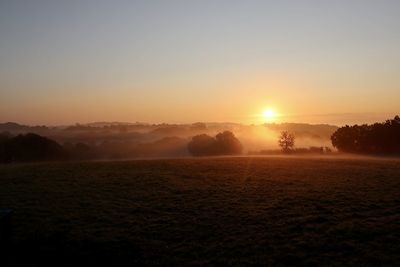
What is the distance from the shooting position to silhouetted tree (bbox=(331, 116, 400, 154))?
87.5 meters

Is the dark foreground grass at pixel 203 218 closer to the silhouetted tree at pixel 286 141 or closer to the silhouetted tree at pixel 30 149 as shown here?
the silhouetted tree at pixel 30 149

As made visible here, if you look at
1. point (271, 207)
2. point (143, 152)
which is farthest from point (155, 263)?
point (143, 152)

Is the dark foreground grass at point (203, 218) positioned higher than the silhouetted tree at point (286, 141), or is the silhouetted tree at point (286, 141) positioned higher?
the silhouetted tree at point (286, 141)

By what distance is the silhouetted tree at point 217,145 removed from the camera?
112m

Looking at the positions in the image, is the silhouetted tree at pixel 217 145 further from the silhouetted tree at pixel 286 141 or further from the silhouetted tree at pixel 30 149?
→ the silhouetted tree at pixel 30 149

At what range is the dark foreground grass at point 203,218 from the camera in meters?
17.5

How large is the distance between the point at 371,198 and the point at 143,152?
4216 inches

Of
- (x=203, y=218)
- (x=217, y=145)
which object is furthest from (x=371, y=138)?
(x=203, y=218)

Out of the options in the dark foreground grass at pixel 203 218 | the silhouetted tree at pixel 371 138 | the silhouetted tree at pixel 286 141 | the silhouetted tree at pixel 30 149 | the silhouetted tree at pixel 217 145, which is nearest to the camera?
the dark foreground grass at pixel 203 218

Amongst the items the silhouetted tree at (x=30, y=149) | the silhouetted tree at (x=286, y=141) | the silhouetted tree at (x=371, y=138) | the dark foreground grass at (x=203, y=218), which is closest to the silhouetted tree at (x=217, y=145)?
the silhouetted tree at (x=286, y=141)

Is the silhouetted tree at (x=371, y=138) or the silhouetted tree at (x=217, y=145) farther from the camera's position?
the silhouetted tree at (x=217, y=145)

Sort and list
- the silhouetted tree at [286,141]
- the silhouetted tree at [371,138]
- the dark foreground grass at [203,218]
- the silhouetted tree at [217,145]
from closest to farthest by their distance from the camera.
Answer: the dark foreground grass at [203,218] < the silhouetted tree at [371,138] < the silhouetted tree at [286,141] < the silhouetted tree at [217,145]

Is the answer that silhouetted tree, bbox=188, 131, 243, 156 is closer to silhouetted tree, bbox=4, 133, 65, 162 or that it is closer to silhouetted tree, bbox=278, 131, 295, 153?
silhouetted tree, bbox=278, 131, 295, 153

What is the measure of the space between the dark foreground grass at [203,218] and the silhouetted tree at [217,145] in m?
72.6
